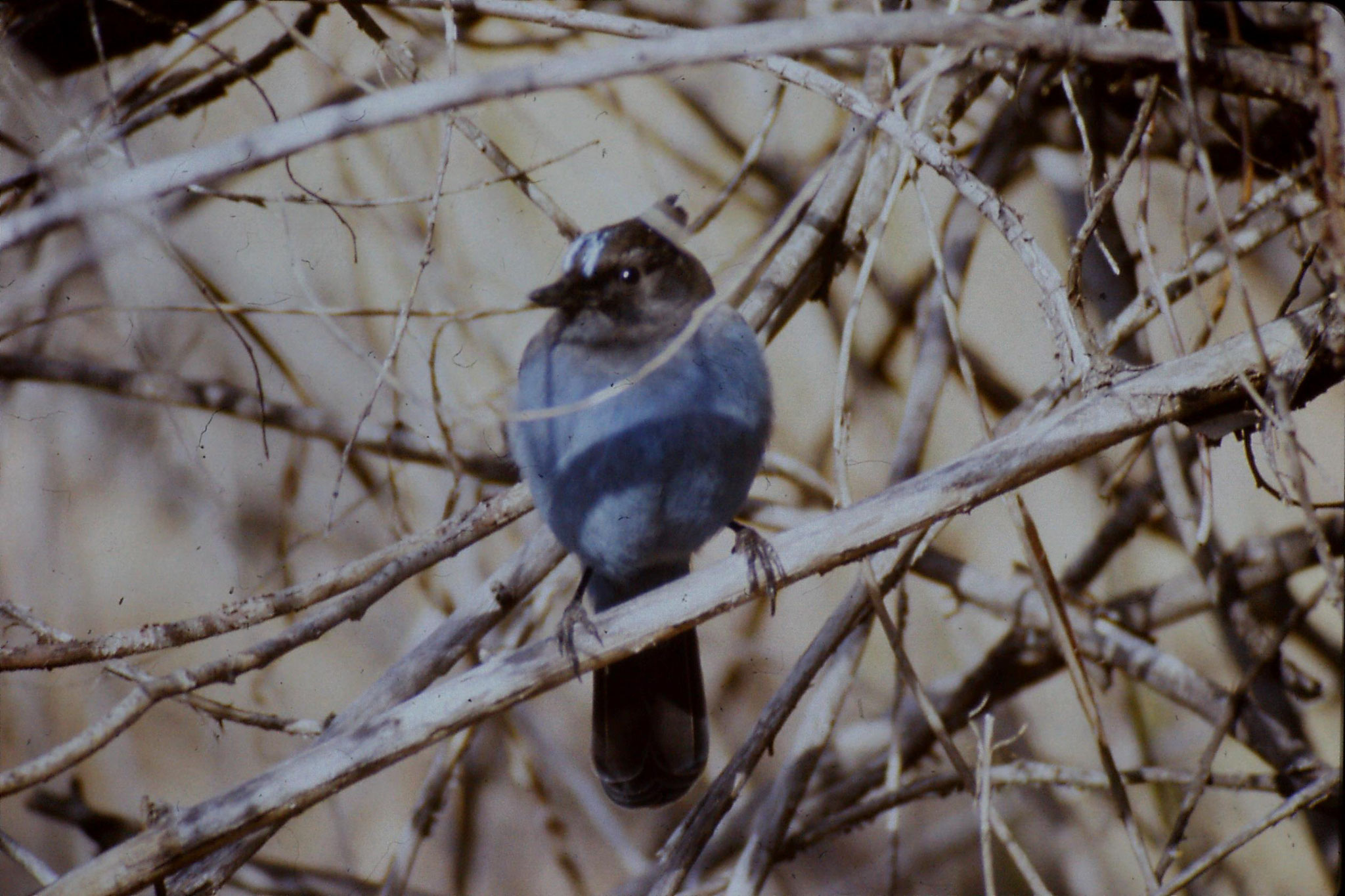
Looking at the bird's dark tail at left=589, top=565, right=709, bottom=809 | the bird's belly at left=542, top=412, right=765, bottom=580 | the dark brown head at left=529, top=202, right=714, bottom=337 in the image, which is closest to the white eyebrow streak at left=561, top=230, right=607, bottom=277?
the dark brown head at left=529, top=202, right=714, bottom=337

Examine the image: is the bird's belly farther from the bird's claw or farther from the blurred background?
the blurred background

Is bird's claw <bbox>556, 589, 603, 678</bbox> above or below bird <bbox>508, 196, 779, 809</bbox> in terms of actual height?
below

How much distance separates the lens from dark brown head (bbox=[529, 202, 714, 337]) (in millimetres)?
1713

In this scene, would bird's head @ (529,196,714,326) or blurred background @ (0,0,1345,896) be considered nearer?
bird's head @ (529,196,714,326)

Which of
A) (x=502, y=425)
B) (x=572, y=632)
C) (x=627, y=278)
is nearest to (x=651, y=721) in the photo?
(x=572, y=632)

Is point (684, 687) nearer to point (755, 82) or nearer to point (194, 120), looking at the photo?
point (755, 82)

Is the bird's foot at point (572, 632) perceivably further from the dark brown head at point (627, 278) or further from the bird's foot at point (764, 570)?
the dark brown head at point (627, 278)

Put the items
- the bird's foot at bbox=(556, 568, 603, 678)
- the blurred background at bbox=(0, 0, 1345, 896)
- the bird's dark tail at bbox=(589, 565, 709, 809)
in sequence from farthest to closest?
the blurred background at bbox=(0, 0, 1345, 896) → the bird's dark tail at bbox=(589, 565, 709, 809) → the bird's foot at bbox=(556, 568, 603, 678)

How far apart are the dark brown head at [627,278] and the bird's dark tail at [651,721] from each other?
501 millimetres

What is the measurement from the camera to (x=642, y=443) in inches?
63.1

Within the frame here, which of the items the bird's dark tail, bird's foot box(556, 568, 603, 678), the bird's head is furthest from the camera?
the bird's dark tail

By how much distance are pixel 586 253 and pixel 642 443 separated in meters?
0.38

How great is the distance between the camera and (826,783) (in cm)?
241

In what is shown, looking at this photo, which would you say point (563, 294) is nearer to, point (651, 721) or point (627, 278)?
point (627, 278)
